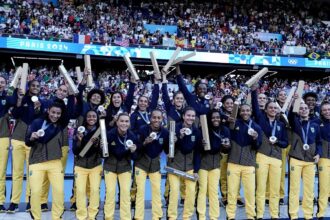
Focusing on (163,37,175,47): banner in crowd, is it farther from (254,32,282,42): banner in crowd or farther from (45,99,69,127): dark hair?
(45,99,69,127): dark hair

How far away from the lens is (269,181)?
6672 millimetres

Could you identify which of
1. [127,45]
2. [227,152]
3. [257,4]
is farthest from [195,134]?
[257,4]

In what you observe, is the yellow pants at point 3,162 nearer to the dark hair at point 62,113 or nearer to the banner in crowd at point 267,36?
the dark hair at point 62,113

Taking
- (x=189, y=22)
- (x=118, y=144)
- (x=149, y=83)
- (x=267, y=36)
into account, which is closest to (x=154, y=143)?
(x=118, y=144)

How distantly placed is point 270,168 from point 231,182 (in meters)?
0.74

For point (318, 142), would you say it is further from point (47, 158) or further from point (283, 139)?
point (47, 158)

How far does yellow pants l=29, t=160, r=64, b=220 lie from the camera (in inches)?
225

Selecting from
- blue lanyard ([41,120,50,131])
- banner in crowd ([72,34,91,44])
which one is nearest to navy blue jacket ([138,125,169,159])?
blue lanyard ([41,120,50,131])

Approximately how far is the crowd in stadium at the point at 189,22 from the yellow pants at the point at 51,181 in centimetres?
1809

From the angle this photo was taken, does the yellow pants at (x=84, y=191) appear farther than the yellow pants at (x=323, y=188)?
No

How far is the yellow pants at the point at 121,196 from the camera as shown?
5.85 m

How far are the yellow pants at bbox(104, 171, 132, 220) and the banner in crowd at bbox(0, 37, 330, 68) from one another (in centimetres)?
1696

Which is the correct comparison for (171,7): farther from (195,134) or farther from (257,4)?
(195,134)

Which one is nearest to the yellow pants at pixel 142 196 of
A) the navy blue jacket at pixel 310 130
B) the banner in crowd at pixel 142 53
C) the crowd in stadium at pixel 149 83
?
the navy blue jacket at pixel 310 130
